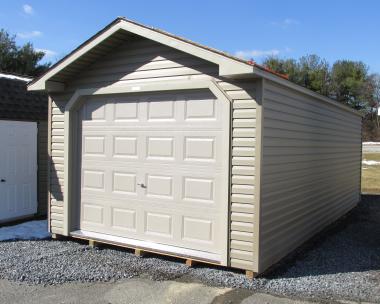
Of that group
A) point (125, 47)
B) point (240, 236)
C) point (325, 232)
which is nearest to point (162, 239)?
point (240, 236)

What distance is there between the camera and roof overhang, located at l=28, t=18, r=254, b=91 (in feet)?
18.4

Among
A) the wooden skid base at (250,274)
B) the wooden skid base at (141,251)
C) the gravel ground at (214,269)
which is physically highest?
the wooden skid base at (141,251)


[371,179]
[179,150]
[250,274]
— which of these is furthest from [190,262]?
[371,179]

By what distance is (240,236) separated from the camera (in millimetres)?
5871

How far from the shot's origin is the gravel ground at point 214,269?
5.46 metres

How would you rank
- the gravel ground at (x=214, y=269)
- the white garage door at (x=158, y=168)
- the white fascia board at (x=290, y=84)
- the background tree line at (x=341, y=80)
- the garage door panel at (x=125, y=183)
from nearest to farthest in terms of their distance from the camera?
the gravel ground at (x=214, y=269) < the white fascia board at (x=290, y=84) < the white garage door at (x=158, y=168) < the garage door panel at (x=125, y=183) < the background tree line at (x=341, y=80)

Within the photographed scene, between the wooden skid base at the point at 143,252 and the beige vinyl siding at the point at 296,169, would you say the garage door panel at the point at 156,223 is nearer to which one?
the wooden skid base at the point at 143,252

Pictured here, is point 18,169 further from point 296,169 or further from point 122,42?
point 296,169

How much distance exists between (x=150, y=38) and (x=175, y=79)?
674mm

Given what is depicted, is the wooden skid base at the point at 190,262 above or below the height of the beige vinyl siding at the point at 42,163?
below

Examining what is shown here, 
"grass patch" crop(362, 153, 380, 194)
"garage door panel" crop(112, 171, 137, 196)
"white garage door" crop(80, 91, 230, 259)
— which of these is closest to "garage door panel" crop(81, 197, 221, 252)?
"white garage door" crop(80, 91, 230, 259)

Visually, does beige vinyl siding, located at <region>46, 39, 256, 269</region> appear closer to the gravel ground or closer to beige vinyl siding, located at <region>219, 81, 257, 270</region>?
beige vinyl siding, located at <region>219, 81, 257, 270</region>

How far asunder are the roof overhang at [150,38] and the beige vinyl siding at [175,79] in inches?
10.8

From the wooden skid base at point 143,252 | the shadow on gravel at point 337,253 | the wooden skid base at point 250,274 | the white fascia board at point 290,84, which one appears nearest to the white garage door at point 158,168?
the wooden skid base at point 143,252
